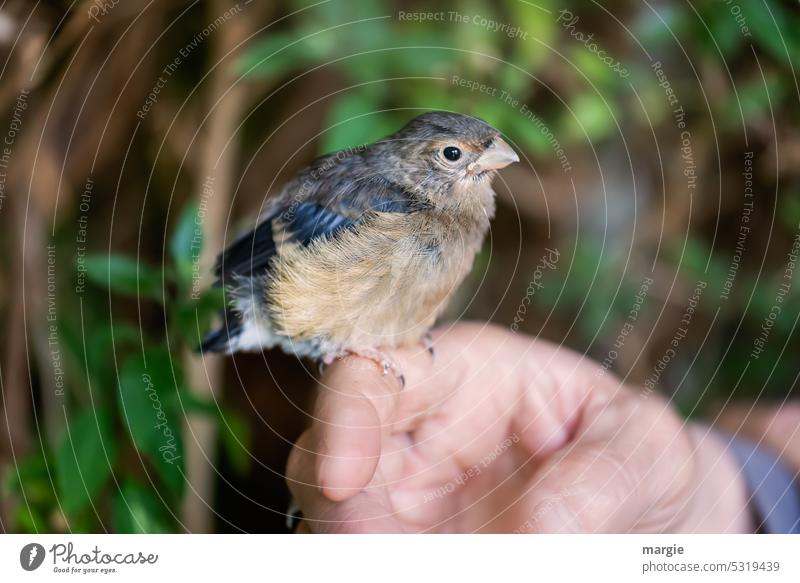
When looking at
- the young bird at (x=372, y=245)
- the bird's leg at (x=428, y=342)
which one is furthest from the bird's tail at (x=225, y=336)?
the bird's leg at (x=428, y=342)

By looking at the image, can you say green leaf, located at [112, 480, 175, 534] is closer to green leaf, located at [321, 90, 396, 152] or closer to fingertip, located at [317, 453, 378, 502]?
fingertip, located at [317, 453, 378, 502]

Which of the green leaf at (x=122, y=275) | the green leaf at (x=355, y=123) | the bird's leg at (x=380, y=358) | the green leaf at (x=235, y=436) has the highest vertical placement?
the green leaf at (x=355, y=123)

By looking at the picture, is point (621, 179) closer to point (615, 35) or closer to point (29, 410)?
point (615, 35)

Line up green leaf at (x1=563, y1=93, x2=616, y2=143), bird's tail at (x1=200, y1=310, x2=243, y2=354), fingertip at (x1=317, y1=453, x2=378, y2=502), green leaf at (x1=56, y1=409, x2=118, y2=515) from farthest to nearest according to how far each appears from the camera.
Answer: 1. green leaf at (x1=563, y1=93, x2=616, y2=143)
2. bird's tail at (x1=200, y1=310, x2=243, y2=354)
3. green leaf at (x1=56, y1=409, x2=118, y2=515)
4. fingertip at (x1=317, y1=453, x2=378, y2=502)

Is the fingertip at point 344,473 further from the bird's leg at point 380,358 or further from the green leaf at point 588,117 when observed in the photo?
the green leaf at point 588,117

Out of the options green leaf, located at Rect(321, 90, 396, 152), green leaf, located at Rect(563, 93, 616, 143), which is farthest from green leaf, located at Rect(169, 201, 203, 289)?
green leaf, located at Rect(563, 93, 616, 143)
